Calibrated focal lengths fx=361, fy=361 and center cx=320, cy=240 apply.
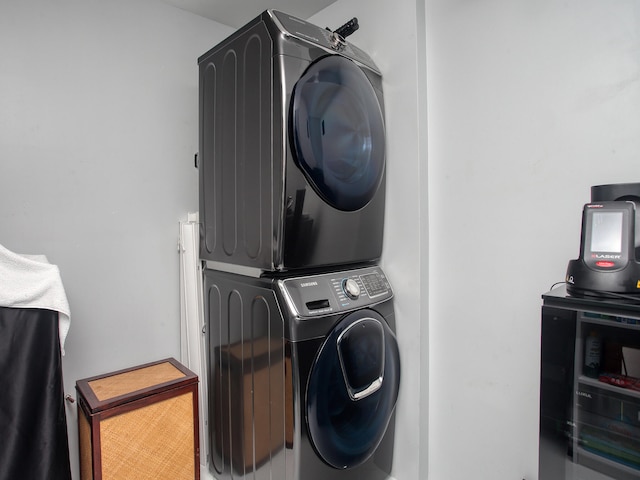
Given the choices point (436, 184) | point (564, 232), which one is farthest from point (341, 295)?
point (564, 232)

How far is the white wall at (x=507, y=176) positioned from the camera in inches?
47.0

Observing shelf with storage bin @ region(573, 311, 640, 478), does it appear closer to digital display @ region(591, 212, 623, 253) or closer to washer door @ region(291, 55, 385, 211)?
digital display @ region(591, 212, 623, 253)

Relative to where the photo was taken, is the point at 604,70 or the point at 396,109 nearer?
the point at 604,70

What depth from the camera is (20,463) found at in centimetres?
119

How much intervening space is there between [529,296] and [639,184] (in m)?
0.54

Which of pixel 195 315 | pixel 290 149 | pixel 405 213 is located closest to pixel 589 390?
pixel 405 213

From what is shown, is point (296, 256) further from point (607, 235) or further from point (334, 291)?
point (607, 235)

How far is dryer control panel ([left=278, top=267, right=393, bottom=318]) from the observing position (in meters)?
1.25

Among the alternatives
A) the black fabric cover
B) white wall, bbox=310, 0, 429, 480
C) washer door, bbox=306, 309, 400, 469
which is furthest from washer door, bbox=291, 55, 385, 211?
the black fabric cover

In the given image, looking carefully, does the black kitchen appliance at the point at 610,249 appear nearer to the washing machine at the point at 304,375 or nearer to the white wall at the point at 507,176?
the white wall at the point at 507,176

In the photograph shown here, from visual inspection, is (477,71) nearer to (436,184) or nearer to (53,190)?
(436,184)

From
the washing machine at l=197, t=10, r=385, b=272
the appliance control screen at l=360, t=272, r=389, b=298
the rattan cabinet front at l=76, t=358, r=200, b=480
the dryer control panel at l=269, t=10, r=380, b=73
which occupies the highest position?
the dryer control panel at l=269, t=10, r=380, b=73

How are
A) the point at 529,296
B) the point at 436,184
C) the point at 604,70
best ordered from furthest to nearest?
the point at 436,184 < the point at 529,296 < the point at 604,70

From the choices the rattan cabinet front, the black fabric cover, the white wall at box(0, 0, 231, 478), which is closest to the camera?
the black fabric cover
